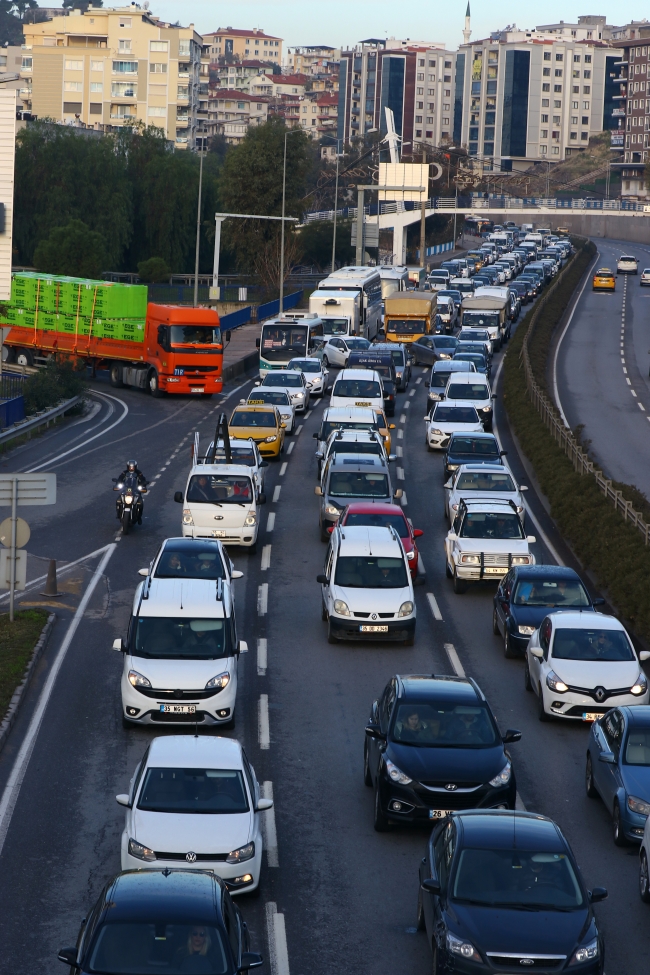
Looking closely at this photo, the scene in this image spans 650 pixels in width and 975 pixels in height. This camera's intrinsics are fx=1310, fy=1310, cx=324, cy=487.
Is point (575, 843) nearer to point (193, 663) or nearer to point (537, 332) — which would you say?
point (193, 663)

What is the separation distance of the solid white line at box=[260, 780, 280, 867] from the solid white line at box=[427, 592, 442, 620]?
8.94 metres

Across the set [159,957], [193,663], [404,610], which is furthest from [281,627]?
[159,957]

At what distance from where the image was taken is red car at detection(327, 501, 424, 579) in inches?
993

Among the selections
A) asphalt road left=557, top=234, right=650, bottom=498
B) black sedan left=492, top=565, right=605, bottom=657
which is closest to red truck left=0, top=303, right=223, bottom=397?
asphalt road left=557, top=234, right=650, bottom=498

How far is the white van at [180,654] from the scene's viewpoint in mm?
16844

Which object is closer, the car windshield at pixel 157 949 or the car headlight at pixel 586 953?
the car windshield at pixel 157 949

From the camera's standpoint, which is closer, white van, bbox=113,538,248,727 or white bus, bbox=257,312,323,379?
white van, bbox=113,538,248,727

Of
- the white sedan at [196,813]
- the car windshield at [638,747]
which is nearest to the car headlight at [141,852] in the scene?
the white sedan at [196,813]

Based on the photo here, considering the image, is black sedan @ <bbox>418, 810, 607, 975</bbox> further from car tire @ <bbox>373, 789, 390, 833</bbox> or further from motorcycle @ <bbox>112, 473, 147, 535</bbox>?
motorcycle @ <bbox>112, 473, 147, 535</bbox>

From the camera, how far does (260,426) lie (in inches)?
1471

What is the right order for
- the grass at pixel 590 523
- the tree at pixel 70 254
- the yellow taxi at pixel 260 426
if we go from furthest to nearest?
the tree at pixel 70 254, the yellow taxi at pixel 260 426, the grass at pixel 590 523

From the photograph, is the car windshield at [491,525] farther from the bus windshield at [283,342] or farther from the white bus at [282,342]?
the bus windshield at [283,342]

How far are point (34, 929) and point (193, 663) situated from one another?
5923 mm

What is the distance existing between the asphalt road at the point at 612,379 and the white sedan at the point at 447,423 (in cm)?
389
